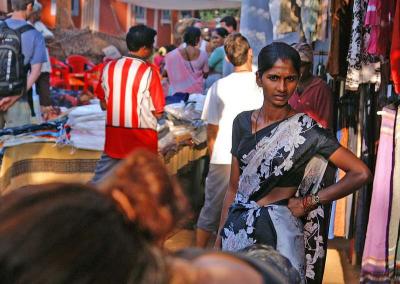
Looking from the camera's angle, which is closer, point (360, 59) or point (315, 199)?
point (315, 199)

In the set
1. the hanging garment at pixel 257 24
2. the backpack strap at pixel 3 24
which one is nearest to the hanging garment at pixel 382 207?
the hanging garment at pixel 257 24

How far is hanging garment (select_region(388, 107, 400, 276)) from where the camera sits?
409 centimetres

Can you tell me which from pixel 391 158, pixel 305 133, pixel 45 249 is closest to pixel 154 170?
pixel 45 249

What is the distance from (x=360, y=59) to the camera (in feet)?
16.8

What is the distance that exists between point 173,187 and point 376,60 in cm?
398

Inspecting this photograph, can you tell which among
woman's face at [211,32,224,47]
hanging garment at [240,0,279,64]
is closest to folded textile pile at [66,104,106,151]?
hanging garment at [240,0,279,64]

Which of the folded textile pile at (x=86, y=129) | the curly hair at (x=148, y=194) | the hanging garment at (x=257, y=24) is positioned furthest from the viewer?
the hanging garment at (x=257, y=24)

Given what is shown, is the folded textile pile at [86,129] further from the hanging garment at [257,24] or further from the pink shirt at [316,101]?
the pink shirt at [316,101]

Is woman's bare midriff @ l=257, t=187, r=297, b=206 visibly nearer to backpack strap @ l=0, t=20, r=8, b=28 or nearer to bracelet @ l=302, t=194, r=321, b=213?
bracelet @ l=302, t=194, r=321, b=213

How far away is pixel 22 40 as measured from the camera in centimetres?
657

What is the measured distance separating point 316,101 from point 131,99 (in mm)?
1460

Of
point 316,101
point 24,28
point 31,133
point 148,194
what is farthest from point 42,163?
point 148,194

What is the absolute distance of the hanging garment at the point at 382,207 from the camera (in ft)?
13.6

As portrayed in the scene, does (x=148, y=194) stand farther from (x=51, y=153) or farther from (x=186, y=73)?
(x=186, y=73)
